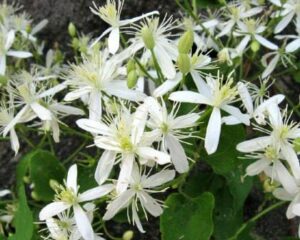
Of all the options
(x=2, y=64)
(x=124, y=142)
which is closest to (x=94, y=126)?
(x=124, y=142)

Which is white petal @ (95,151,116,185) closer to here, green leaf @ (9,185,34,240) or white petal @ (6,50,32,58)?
green leaf @ (9,185,34,240)

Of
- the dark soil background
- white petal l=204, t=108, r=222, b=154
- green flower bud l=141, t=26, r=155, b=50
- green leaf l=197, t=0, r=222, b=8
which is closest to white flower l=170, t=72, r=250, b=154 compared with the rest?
white petal l=204, t=108, r=222, b=154

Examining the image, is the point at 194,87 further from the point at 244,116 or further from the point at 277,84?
the point at 277,84

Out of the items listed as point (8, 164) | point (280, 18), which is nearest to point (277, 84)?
point (280, 18)

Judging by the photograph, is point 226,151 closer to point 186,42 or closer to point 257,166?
point 257,166

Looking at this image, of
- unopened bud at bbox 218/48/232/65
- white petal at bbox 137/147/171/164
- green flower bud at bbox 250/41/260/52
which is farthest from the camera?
green flower bud at bbox 250/41/260/52

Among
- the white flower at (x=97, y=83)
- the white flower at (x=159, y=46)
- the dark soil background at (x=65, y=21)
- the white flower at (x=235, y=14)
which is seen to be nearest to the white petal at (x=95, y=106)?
the white flower at (x=97, y=83)
